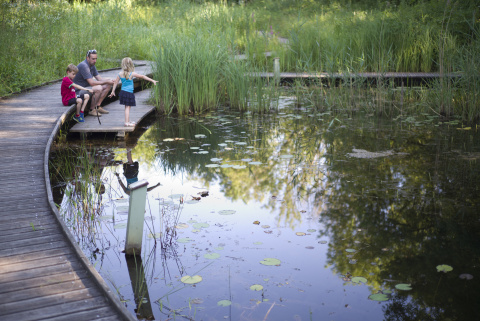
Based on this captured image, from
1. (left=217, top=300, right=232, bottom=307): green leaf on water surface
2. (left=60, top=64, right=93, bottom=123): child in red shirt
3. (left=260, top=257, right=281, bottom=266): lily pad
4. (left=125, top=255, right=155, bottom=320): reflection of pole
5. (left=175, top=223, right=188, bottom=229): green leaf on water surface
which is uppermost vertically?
(left=60, top=64, right=93, bottom=123): child in red shirt

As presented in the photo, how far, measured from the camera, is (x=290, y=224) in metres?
4.18

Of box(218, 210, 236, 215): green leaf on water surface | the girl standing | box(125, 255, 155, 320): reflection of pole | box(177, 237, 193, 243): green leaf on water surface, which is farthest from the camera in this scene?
the girl standing

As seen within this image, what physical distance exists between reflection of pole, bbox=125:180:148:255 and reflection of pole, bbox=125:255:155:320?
0.07 m

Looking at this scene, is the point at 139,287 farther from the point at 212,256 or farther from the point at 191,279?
the point at 212,256

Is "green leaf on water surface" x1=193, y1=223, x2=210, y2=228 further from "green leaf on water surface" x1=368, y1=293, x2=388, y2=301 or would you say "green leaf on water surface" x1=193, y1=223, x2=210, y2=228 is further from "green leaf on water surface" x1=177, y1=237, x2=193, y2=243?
"green leaf on water surface" x1=368, y1=293, x2=388, y2=301

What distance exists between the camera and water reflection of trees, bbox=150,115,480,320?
10.8 feet

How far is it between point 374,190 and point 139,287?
2571 mm

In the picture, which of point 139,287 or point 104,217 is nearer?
point 139,287

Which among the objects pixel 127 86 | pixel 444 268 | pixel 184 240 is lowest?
pixel 444 268

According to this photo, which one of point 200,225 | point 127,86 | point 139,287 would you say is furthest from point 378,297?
point 127,86

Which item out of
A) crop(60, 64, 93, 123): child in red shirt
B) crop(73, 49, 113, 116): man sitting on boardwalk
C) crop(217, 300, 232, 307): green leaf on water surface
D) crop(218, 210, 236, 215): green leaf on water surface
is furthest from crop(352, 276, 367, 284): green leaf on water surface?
crop(60, 64, 93, 123): child in red shirt

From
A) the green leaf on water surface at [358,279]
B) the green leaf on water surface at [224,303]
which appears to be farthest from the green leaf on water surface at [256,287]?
the green leaf on water surface at [358,279]

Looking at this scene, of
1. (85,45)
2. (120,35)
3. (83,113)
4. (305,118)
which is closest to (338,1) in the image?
(120,35)

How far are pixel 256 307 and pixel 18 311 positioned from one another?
127 centimetres
